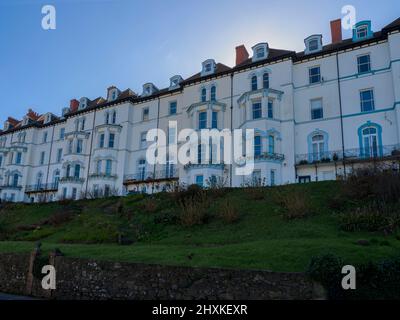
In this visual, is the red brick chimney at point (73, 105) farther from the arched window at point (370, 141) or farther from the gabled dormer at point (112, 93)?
the arched window at point (370, 141)

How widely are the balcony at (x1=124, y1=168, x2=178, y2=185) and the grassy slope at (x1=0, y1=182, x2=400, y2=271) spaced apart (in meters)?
10.3

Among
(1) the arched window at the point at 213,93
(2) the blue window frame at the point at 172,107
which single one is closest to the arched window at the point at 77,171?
(2) the blue window frame at the point at 172,107

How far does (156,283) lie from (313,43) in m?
28.2

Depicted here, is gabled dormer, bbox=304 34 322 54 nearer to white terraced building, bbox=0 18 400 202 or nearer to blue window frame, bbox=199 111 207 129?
white terraced building, bbox=0 18 400 202

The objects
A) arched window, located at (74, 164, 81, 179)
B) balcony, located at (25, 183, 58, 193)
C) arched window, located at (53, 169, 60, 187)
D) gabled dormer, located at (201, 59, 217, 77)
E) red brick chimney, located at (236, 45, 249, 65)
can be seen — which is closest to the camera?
gabled dormer, located at (201, 59, 217, 77)

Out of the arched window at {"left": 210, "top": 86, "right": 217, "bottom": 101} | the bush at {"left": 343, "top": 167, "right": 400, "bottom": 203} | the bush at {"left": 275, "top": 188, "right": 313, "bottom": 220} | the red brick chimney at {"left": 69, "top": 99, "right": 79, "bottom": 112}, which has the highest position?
the red brick chimney at {"left": 69, "top": 99, "right": 79, "bottom": 112}

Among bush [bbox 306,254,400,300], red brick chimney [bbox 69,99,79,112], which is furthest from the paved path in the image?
red brick chimney [bbox 69,99,79,112]

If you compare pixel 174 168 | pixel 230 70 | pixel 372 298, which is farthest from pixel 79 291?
pixel 230 70

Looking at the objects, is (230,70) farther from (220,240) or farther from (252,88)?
(220,240)

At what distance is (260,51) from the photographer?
108 ft

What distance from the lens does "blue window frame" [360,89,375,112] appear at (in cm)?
2753

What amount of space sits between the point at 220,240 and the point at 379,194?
7465 mm

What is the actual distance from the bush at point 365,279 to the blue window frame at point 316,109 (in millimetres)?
22870

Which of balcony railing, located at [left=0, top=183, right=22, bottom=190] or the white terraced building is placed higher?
the white terraced building
